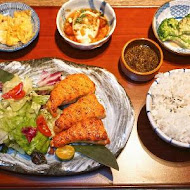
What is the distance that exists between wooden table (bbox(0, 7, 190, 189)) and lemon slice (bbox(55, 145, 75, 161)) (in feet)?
0.53

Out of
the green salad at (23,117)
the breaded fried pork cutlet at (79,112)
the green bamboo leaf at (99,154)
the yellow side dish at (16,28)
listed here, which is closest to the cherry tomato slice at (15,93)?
the green salad at (23,117)

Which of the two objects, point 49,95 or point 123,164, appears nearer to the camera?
point 123,164

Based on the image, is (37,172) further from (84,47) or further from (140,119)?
(84,47)

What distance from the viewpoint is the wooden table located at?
7.27 feet

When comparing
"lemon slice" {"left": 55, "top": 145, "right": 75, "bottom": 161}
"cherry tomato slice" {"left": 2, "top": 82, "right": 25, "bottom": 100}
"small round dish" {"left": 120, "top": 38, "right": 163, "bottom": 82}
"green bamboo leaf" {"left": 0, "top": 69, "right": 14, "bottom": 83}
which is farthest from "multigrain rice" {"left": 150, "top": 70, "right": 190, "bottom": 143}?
"green bamboo leaf" {"left": 0, "top": 69, "right": 14, "bottom": 83}

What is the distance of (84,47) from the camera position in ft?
8.70

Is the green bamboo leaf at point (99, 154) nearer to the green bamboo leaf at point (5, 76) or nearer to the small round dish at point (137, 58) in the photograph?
the small round dish at point (137, 58)

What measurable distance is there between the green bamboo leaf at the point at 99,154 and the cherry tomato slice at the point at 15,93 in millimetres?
627

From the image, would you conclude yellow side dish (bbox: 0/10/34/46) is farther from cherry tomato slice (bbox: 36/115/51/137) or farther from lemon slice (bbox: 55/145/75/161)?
lemon slice (bbox: 55/145/75/161)

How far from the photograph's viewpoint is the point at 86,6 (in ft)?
9.60

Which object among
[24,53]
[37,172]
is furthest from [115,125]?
[24,53]

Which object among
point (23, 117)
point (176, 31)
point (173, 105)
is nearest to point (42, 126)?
point (23, 117)

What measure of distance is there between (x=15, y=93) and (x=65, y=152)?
655mm

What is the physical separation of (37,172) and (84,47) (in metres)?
1.18
